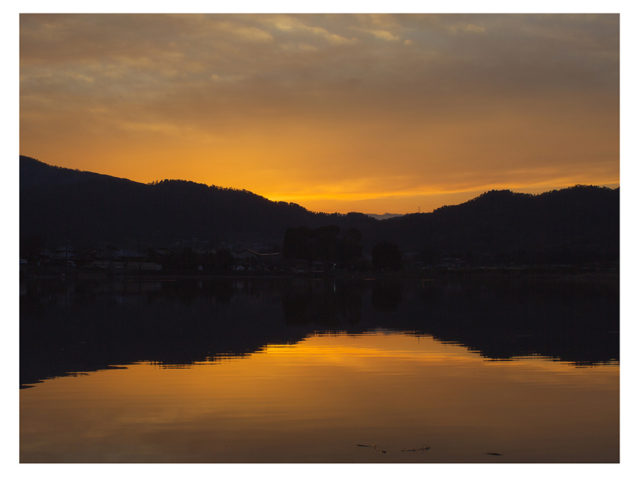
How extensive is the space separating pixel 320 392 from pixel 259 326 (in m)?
12.8

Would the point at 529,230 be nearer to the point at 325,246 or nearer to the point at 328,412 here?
the point at 325,246

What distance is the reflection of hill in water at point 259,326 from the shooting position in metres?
19.3

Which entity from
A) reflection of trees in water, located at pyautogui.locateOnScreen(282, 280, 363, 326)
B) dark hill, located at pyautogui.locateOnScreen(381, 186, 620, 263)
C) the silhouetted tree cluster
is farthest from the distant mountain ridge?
reflection of trees in water, located at pyautogui.locateOnScreen(282, 280, 363, 326)

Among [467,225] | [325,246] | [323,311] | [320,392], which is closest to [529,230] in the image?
[467,225]

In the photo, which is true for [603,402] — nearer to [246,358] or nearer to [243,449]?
[243,449]

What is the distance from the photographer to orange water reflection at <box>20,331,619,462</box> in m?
10.3

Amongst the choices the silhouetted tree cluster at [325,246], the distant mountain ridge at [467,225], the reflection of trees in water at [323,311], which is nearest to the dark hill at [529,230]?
the distant mountain ridge at [467,225]

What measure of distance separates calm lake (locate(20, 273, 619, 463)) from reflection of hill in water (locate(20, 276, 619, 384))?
4.2 inches

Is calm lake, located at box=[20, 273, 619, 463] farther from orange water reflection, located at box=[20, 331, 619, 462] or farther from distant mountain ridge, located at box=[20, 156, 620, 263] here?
distant mountain ridge, located at box=[20, 156, 620, 263]

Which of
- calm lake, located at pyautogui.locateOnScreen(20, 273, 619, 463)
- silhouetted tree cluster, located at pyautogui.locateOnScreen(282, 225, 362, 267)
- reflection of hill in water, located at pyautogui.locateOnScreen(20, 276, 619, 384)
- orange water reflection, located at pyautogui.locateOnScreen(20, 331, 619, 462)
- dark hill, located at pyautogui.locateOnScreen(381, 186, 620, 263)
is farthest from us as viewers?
dark hill, located at pyautogui.locateOnScreen(381, 186, 620, 263)

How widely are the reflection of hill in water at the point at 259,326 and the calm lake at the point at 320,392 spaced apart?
0.11 metres

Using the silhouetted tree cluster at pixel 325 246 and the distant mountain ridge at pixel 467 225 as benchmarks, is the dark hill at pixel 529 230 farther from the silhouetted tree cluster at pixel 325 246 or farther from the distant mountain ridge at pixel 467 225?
the silhouetted tree cluster at pixel 325 246

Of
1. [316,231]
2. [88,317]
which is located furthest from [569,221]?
[88,317]

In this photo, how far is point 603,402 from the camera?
13.2 meters
